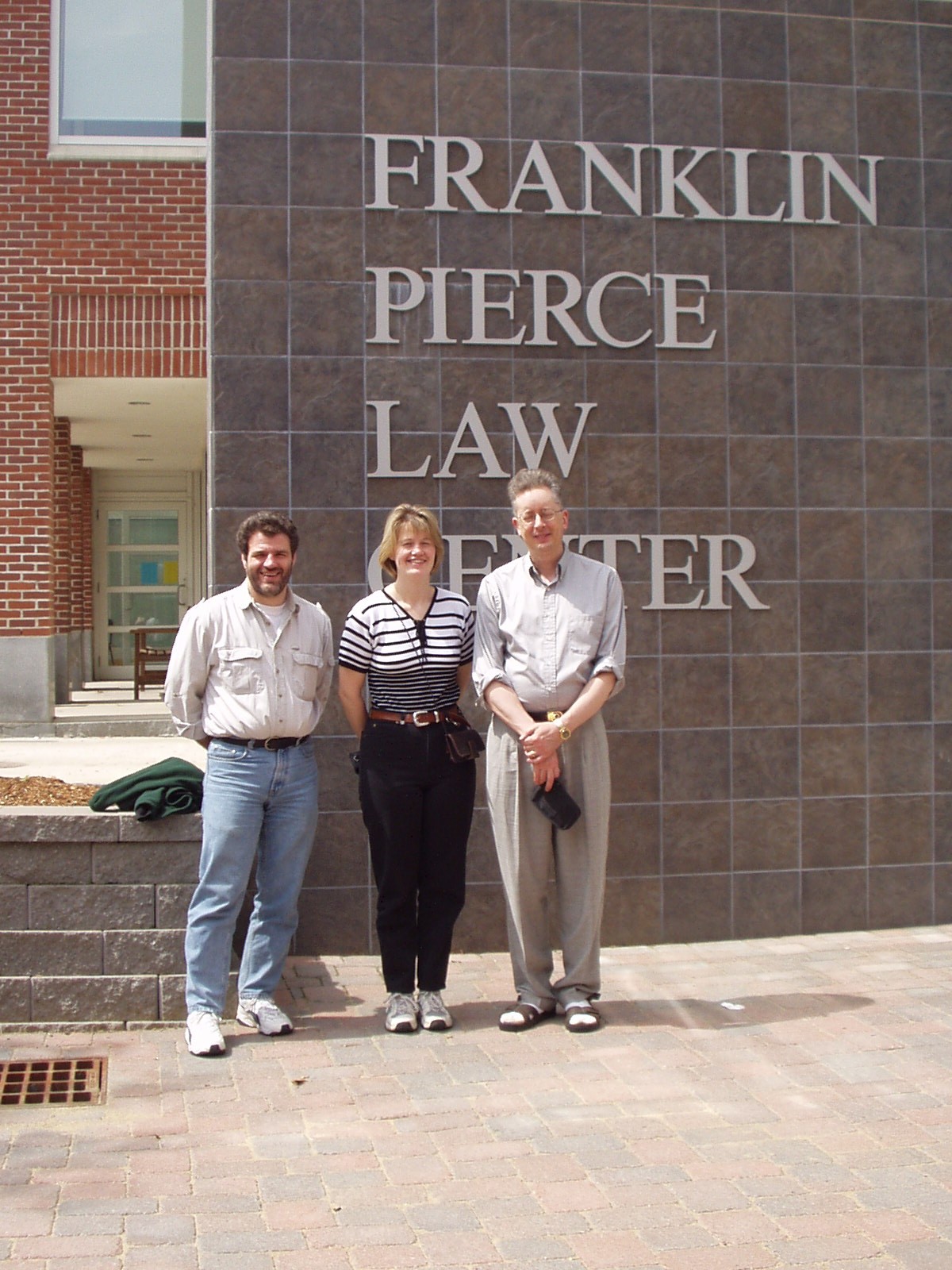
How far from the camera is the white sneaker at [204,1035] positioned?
4387mm

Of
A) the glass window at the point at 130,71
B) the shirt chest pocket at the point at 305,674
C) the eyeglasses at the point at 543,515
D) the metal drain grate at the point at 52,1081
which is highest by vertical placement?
the glass window at the point at 130,71

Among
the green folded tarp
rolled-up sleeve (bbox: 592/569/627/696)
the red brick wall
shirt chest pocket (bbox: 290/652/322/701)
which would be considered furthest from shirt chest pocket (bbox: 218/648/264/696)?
the red brick wall

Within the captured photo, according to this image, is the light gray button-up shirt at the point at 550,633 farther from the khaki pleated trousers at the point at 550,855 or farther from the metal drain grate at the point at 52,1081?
the metal drain grate at the point at 52,1081

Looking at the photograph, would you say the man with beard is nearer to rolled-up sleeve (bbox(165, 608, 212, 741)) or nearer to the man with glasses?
rolled-up sleeve (bbox(165, 608, 212, 741))

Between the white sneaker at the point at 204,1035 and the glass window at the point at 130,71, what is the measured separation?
374 inches

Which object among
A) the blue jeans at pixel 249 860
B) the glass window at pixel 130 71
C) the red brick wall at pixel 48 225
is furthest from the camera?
the glass window at pixel 130 71

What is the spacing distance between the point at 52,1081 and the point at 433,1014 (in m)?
1.24

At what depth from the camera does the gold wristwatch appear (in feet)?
15.3

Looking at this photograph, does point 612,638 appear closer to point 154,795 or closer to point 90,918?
point 154,795

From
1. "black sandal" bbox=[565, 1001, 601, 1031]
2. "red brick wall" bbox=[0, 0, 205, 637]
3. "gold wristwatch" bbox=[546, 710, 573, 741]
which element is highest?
"red brick wall" bbox=[0, 0, 205, 637]

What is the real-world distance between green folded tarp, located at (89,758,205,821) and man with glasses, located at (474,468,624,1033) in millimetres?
1035

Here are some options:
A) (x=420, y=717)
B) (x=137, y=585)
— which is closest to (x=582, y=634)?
(x=420, y=717)

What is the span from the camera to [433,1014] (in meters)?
4.70

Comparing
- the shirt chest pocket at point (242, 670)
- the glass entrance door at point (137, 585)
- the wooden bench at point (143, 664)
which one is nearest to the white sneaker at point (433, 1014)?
the shirt chest pocket at point (242, 670)
